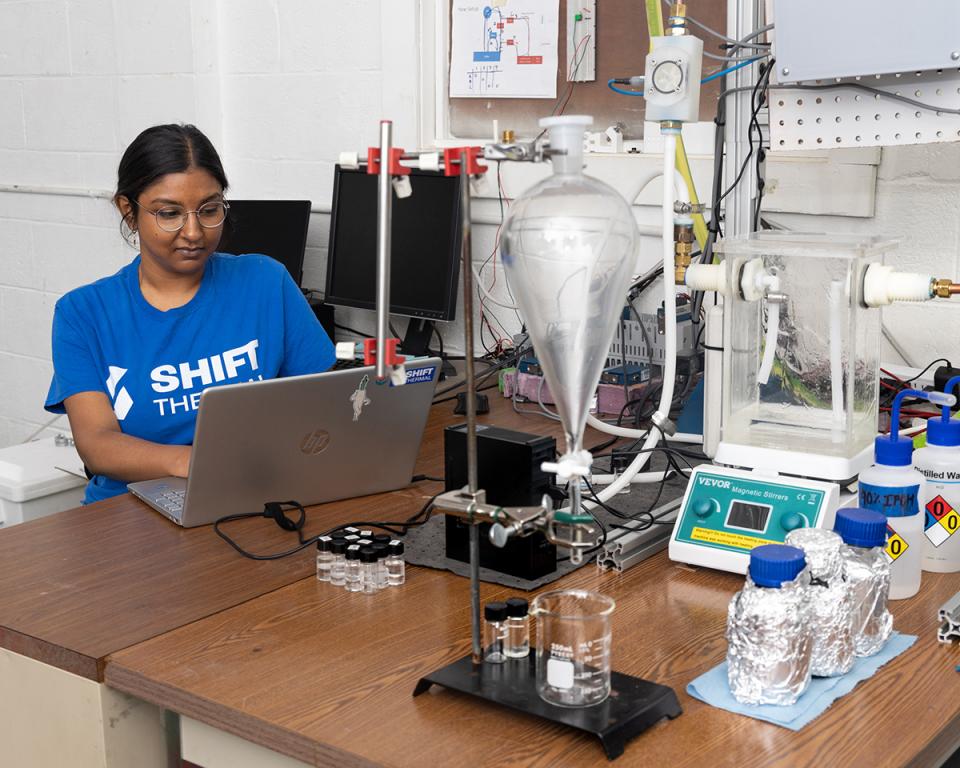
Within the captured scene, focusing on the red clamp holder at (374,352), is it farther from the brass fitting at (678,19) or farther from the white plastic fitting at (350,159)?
the brass fitting at (678,19)

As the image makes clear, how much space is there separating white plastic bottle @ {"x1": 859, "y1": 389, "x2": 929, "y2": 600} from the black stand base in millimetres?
396

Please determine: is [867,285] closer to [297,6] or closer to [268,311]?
[268,311]

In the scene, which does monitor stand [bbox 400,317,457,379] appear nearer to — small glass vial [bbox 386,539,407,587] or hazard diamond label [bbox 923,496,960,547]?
small glass vial [bbox 386,539,407,587]

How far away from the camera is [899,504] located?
1370mm

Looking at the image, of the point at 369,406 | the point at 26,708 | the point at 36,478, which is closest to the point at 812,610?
the point at 369,406

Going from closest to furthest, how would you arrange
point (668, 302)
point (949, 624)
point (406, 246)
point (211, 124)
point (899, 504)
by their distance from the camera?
1. point (949, 624)
2. point (899, 504)
3. point (668, 302)
4. point (406, 246)
5. point (211, 124)

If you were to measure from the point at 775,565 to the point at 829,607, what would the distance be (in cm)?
11

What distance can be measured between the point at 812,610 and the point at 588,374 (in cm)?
32

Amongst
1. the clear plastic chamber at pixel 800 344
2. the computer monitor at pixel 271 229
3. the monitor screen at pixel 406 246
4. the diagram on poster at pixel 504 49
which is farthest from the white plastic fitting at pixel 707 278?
the computer monitor at pixel 271 229

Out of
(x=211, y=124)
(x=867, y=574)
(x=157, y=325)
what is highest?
(x=211, y=124)

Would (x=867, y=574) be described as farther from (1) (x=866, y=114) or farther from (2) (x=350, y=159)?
(1) (x=866, y=114)

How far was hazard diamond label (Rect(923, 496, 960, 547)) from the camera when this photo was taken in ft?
4.74

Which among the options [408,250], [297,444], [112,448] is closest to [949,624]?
[297,444]

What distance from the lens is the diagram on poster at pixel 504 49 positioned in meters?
2.64
